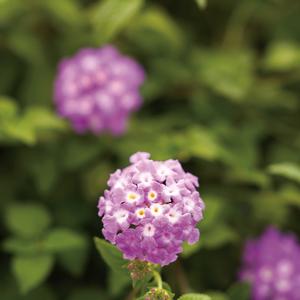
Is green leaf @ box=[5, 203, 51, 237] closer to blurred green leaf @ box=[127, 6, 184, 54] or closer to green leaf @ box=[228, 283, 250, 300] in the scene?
green leaf @ box=[228, 283, 250, 300]

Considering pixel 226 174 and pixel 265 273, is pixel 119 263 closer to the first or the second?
pixel 265 273

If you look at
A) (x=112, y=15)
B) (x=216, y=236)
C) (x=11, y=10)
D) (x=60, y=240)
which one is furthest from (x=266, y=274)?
(x=11, y=10)

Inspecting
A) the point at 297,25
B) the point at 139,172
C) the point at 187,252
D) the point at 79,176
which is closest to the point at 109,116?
the point at 79,176

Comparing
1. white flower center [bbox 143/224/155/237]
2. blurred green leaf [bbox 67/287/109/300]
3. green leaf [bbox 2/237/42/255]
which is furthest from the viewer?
blurred green leaf [bbox 67/287/109/300]

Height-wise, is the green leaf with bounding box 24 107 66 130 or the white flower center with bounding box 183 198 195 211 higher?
the white flower center with bounding box 183 198 195 211

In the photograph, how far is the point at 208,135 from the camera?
10.3 ft

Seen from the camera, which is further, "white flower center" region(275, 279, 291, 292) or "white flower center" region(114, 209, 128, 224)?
"white flower center" region(275, 279, 291, 292)

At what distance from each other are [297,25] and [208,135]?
1.21 m

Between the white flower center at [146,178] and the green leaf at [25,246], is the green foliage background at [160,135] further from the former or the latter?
the white flower center at [146,178]

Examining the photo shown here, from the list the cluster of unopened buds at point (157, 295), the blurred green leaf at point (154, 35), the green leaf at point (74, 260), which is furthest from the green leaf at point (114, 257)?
the blurred green leaf at point (154, 35)

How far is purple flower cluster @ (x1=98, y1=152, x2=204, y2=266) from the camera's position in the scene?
6.36 ft

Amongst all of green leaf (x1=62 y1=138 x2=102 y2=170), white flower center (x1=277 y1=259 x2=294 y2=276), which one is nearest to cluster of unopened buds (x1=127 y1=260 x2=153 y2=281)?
white flower center (x1=277 y1=259 x2=294 y2=276)

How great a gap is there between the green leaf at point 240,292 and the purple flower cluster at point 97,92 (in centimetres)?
101

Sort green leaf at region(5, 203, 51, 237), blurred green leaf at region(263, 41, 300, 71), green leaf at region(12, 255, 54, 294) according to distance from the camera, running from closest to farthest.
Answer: green leaf at region(12, 255, 54, 294) → green leaf at region(5, 203, 51, 237) → blurred green leaf at region(263, 41, 300, 71)
